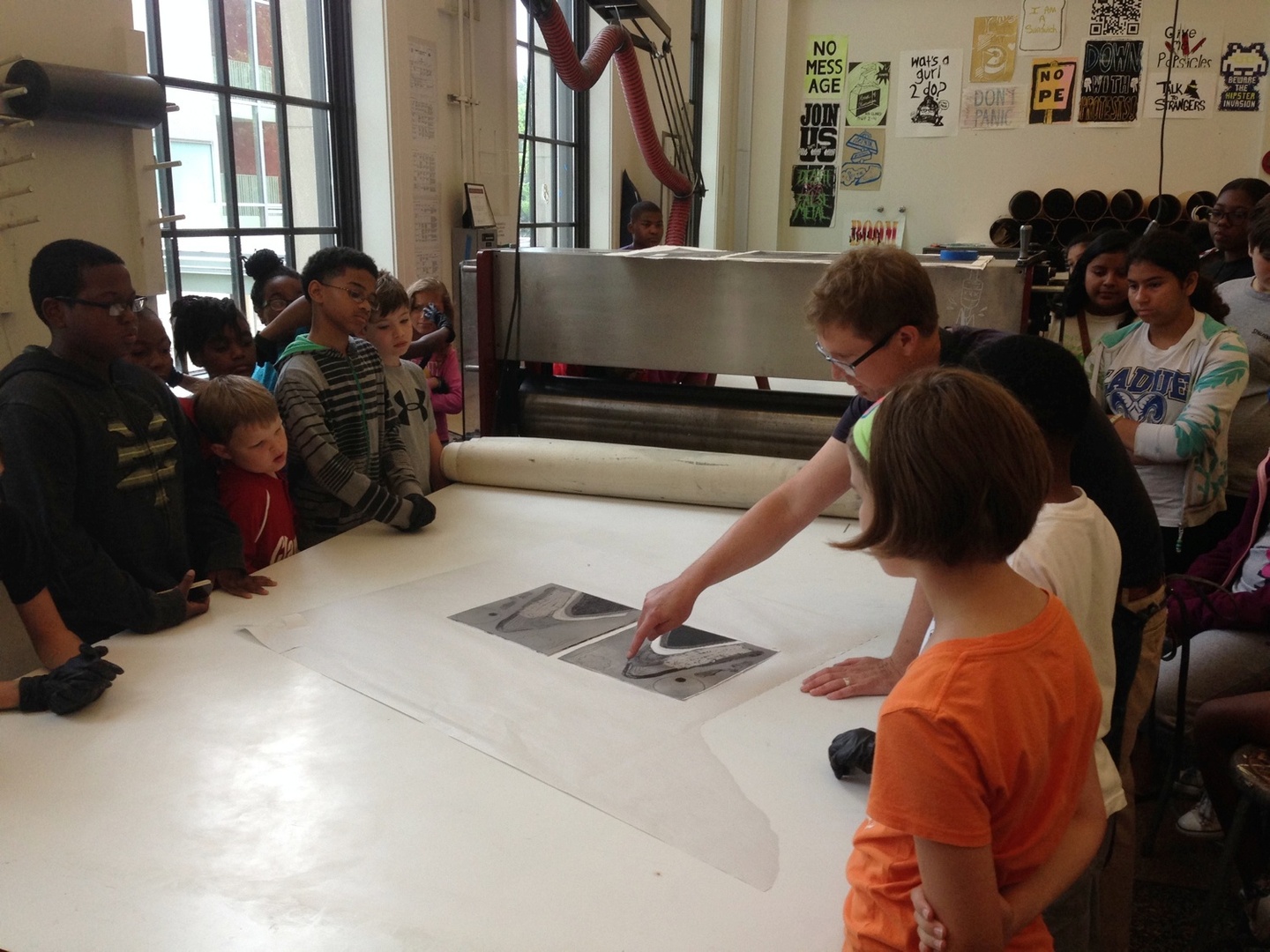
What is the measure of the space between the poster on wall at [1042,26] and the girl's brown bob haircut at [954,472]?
6449 mm

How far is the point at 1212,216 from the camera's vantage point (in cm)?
335

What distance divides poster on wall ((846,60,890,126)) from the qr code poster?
1246 mm

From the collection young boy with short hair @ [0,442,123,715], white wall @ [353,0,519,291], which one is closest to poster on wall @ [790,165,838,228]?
white wall @ [353,0,519,291]

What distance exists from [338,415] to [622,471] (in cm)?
60

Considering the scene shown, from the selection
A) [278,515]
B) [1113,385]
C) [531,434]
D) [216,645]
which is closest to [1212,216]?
[1113,385]

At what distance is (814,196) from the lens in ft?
22.5

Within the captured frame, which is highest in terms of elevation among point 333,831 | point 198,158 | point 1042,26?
point 1042,26

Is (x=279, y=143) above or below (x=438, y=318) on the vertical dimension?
above

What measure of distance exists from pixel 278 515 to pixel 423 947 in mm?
1153

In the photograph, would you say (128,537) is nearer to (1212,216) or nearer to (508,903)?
(508,903)

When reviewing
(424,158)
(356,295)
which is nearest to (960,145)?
(424,158)

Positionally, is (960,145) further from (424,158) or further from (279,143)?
(279,143)

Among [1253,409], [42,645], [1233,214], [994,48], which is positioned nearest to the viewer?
[42,645]

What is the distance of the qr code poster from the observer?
6051 millimetres
